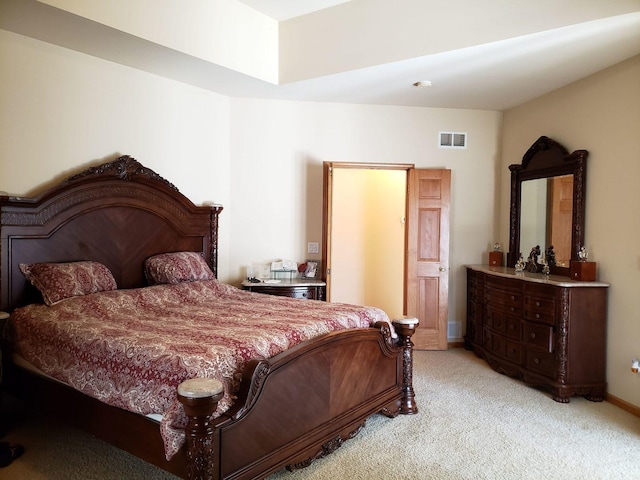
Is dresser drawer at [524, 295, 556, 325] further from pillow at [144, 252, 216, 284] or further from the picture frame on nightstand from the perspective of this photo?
pillow at [144, 252, 216, 284]

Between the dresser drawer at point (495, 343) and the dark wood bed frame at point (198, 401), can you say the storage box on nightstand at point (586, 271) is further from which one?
the dark wood bed frame at point (198, 401)

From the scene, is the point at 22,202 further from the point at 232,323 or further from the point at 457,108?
the point at 457,108

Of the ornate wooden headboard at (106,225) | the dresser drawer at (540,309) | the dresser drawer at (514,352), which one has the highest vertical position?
the ornate wooden headboard at (106,225)

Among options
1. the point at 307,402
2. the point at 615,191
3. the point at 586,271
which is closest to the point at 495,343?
the point at 586,271

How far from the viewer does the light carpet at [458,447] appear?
98.3 inches

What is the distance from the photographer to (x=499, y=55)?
348 cm

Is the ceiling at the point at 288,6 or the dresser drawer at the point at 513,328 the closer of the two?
the ceiling at the point at 288,6

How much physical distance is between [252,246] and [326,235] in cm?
79

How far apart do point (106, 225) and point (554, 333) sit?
3.64m

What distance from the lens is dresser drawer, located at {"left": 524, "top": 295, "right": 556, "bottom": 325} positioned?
373cm

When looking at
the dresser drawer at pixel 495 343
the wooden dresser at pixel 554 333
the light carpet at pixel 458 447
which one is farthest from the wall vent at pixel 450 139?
the light carpet at pixel 458 447

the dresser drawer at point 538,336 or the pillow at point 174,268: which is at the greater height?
the pillow at point 174,268

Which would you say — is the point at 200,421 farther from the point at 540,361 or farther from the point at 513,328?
the point at 513,328

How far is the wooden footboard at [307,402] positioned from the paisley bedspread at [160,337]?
4.2 inches
